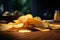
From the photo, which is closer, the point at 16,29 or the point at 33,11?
the point at 16,29

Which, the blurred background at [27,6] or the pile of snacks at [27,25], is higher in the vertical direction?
the blurred background at [27,6]

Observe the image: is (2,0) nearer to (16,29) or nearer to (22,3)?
(22,3)

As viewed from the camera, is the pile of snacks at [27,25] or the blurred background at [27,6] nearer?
the pile of snacks at [27,25]

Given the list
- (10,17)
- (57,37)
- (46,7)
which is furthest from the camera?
(46,7)

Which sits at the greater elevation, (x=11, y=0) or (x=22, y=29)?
(x=11, y=0)

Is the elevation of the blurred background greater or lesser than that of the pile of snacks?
greater

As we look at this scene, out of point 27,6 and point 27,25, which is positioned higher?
point 27,6

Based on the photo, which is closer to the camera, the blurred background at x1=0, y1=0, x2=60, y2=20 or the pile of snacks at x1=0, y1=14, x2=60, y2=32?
the pile of snacks at x1=0, y1=14, x2=60, y2=32

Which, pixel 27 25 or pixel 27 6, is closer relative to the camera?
pixel 27 25

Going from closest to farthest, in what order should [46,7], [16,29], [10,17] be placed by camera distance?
1. [16,29]
2. [10,17]
3. [46,7]

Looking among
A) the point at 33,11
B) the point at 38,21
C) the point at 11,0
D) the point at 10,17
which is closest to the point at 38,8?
the point at 33,11
